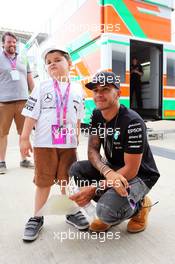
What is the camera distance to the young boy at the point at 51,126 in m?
1.60

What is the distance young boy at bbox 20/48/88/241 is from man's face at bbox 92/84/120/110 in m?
0.19

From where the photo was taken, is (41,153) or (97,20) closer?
(41,153)

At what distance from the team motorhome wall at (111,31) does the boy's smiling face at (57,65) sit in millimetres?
3019

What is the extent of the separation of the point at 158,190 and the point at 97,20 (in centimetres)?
330

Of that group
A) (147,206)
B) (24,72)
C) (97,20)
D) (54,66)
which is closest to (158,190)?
(147,206)

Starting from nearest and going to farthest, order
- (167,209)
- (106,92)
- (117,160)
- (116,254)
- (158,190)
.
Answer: (116,254), (106,92), (117,160), (167,209), (158,190)

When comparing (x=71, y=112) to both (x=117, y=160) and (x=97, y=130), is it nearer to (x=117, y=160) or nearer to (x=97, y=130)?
(x=97, y=130)

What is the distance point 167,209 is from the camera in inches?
78.5

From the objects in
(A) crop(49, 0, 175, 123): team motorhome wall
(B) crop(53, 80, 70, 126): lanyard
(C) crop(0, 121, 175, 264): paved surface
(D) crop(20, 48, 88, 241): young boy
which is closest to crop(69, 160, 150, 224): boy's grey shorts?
(C) crop(0, 121, 175, 264): paved surface

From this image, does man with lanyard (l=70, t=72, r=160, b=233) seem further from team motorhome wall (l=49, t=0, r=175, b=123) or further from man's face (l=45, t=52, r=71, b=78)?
team motorhome wall (l=49, t=0, r=175, b=123)

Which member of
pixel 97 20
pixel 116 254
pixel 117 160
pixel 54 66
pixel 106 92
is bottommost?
pixel 116 254

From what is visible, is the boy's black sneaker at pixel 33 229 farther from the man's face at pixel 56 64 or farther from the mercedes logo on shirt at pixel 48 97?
the man's face at pixel 56 64

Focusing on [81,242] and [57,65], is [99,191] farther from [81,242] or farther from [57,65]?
[57,65]

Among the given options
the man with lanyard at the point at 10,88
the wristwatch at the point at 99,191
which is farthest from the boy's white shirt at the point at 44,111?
the man with lanyard at the point at 10,88
